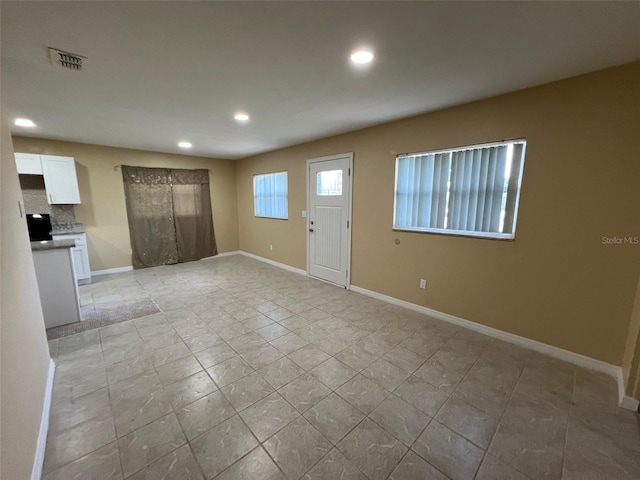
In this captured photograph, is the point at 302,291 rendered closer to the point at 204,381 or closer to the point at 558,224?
the point at 204,381

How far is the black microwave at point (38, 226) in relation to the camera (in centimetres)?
392

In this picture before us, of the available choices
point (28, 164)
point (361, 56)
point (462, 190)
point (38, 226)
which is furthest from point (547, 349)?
point (28, 164)

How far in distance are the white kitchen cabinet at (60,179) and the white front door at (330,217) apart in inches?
154

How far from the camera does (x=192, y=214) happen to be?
19.0 feet

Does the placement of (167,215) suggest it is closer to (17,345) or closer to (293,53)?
(17,345)

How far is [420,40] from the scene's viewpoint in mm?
1589

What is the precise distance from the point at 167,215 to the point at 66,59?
13.1 feet

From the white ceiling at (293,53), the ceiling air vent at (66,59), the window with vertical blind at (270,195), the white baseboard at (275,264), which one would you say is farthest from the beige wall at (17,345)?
the window with vertical blind at (270,195)

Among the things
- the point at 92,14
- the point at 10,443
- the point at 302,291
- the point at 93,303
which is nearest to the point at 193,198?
the point at 93,303

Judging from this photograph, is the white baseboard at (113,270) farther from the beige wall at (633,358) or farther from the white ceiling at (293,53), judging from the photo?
the beige wall at (633,358)

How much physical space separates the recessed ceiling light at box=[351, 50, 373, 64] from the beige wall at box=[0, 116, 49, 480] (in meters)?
2.22

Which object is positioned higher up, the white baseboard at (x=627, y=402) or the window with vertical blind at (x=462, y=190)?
the window with vertical blind at (x=462, y=190)

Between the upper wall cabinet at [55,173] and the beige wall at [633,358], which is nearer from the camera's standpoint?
the beige wall at [633,358]

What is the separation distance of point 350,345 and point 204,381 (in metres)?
1.31
